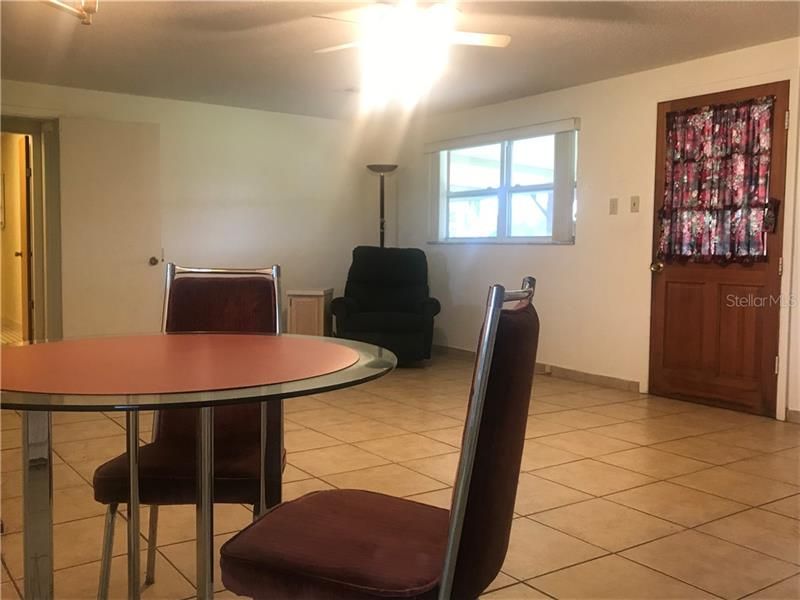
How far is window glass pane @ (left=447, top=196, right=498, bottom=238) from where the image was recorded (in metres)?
6.23

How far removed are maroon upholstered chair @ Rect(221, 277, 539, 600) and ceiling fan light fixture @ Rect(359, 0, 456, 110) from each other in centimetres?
245

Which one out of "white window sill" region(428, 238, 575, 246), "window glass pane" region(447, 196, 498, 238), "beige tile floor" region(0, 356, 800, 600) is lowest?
"beige tile floor" region(0, 356, 800, 600)

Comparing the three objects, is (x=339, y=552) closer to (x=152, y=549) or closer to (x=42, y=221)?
(x=152, y=549)

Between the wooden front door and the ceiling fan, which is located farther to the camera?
the wooden front door

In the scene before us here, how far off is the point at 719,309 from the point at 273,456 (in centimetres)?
363

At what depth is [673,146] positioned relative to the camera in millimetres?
4684

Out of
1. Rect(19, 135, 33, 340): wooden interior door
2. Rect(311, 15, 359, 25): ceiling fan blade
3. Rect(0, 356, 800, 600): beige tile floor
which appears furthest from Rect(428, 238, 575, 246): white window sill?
Rect(19, 135, 33, 340): wooden interior door

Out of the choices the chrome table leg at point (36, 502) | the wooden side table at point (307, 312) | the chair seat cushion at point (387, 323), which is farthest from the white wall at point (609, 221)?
the chrome table leg at point (36, 502)

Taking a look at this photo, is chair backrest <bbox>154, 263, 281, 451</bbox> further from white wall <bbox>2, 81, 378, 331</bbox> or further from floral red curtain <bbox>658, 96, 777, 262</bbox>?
white wall <bbox>2, 81, 378, 331</bbox>

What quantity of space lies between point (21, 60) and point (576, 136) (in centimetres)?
394

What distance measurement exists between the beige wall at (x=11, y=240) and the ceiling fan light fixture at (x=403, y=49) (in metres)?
4.19

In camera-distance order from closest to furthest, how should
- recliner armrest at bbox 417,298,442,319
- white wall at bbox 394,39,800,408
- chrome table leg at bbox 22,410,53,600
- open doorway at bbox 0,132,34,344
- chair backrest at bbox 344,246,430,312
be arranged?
1. chrome table leg at bbox 22,410,53,600
2. white wall at bbox 394,39,800,408
3. recliner armrest at bbox 417,298,442,319
4. chair backrest at bbox 344,246,430,312
5. open doorway at bbox 0,132,34,344

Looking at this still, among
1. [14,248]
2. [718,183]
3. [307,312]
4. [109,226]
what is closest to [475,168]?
[307,312]

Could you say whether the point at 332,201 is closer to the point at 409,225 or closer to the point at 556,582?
the point at 409,225
